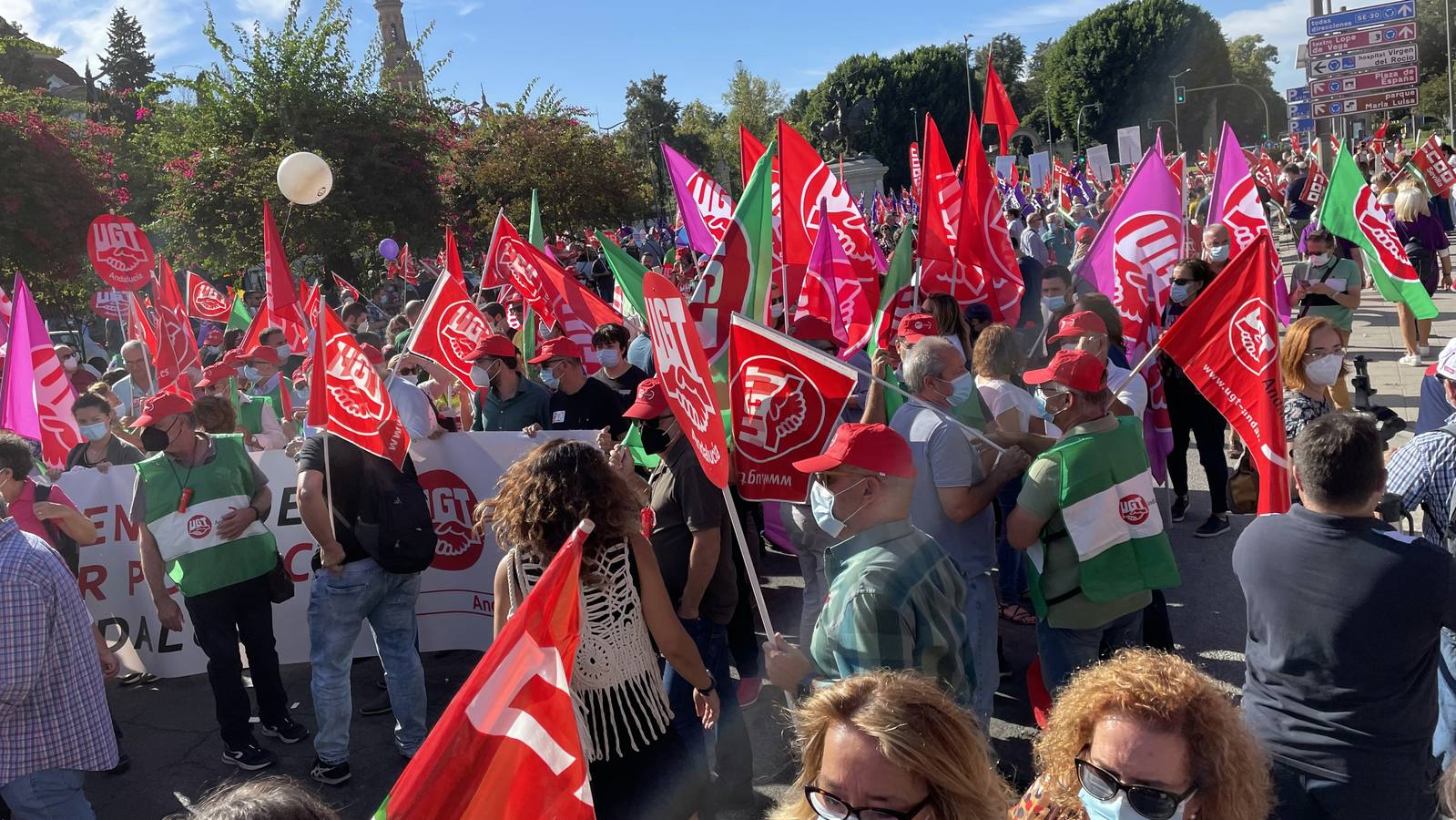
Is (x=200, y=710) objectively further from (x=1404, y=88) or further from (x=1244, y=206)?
(x=1404, y=88)

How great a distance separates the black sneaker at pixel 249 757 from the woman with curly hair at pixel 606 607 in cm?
248

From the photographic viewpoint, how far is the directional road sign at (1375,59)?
28453 millimetres

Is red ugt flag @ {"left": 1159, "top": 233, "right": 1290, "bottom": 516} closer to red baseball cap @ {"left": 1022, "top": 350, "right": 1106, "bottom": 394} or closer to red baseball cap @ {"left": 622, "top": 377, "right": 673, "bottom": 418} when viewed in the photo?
red baseball cap @ {"left": 1022, "top": 350, "right": 1106, "bottom": 394}

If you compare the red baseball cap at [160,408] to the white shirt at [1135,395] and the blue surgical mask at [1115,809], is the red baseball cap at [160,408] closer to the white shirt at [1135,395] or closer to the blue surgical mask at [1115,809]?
the blue surgical mask at [1115,809]

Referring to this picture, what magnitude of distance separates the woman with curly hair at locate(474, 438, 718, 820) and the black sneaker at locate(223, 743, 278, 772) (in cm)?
248

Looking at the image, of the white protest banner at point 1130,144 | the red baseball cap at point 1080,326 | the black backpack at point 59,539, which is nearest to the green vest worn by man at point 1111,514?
the red baseball cap at point 1080,326

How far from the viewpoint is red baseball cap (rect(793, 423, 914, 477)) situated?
284 cm

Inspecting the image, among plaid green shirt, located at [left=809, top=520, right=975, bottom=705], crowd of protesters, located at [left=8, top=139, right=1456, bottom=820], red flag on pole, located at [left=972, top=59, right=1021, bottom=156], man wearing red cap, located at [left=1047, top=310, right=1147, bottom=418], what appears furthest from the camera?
red flag on pole, located at [left=972, top=59, right=1021, bottom=156]

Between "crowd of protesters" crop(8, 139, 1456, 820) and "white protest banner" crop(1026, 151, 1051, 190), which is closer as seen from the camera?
"crowd of protesters" crop(8, 139, 1456, 820)

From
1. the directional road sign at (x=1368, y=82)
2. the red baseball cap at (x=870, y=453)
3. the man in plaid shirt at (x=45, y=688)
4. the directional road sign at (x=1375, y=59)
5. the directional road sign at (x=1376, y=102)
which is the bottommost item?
the man in plaid shirt at (x=45, y=688)

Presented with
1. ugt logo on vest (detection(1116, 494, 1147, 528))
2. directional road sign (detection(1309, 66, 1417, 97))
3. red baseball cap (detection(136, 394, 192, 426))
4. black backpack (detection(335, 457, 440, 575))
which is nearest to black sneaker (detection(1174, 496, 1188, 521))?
ugt logo on vest (detection(1116, 494, 1147, 528))

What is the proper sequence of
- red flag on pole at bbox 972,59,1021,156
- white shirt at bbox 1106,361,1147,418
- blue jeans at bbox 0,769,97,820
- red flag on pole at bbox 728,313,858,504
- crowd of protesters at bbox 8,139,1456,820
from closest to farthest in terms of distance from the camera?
crowd of protesters at bbox 8,139,1456,820 < blue jeans at bbox 0,769,97,820 < red flag on pole at bbox 728,313,858,504 < white shirt at bbox 1106,361,1147,418 < red flag on pole at bbox 972,59,1021,156

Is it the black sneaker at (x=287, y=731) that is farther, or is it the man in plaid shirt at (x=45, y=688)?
the black sneaker at (x=287, y=731)

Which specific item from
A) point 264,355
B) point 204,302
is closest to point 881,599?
point 264,355
